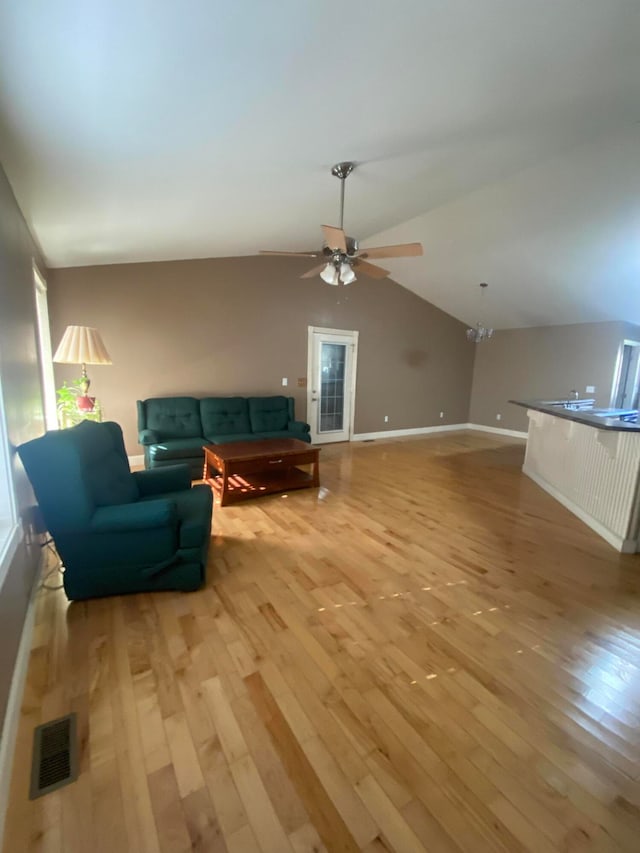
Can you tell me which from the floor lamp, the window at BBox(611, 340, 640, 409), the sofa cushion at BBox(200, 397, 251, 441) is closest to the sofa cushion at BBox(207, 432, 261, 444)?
the sofa cushion at BBox(200, 397, 251, 441)

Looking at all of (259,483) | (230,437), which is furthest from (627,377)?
(230,437)

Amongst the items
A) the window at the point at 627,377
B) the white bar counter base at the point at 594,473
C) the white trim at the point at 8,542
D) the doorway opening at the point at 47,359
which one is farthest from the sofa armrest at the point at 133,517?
the window at the point at 627,377

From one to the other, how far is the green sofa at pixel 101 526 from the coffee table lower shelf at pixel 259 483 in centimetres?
134

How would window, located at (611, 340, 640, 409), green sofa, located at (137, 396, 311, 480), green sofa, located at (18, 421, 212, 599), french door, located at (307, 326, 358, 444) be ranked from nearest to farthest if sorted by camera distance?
green sofa, located at (18, 421, 212, 599), green sofa, located at (137, 396, 311, 480), french door, located at (307, 326, 358, 444), window, located at (611, 340, 640, 409)

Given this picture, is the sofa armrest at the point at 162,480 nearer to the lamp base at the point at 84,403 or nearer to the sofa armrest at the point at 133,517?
the sofa armrest at the point at 133,517

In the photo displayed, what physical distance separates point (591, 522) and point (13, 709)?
4152 millimetres

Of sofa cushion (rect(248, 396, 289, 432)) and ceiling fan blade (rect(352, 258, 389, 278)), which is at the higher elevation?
ceiling fan blade (rect(352, 258, 389, 278))

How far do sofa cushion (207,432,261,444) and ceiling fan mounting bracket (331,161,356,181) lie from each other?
9.58 feet

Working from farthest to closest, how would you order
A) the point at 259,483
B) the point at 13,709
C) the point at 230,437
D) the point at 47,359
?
the point at 230,437 < the point at 47,359 < the point at 259,483 < the point at 13,709

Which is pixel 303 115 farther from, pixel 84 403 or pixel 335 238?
pixel 84 403

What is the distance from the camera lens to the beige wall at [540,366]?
6.40 metres

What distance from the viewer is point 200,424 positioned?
4887 millimetres

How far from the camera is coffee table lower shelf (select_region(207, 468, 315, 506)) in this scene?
372cm

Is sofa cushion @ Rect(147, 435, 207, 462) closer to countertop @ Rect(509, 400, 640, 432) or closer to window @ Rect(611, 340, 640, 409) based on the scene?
countertop @ Rect(509, 400, 640, 432)
